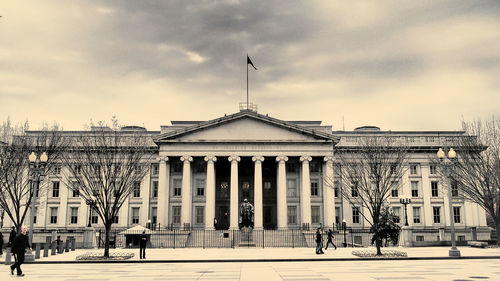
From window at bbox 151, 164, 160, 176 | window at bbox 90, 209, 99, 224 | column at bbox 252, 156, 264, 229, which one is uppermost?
window at bbox 151, 164, 160, 176

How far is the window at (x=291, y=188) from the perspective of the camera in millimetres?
58644

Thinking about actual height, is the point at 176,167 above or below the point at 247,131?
below

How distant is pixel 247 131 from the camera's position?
5538 cm

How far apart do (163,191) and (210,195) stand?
20.3ft

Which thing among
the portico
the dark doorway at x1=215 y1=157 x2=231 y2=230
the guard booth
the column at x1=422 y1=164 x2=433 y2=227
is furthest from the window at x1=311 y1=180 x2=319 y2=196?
the guard booth

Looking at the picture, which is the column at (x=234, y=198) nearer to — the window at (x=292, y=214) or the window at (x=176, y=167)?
the window at (x=292, y=214)

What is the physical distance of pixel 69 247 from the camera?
37.3 metres

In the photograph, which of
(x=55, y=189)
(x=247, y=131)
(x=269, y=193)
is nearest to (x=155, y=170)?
(x=55, y=189)

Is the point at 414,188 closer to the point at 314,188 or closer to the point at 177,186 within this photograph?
the point at 314,188

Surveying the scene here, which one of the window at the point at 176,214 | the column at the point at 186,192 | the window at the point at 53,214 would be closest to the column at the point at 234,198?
the column at the point at 186,192

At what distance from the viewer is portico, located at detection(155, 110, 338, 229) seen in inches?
2095

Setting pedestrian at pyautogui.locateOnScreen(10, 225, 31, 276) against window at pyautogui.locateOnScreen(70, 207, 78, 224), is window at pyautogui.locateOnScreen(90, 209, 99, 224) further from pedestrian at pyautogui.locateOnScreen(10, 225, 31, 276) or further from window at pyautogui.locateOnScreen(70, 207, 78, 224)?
pedestrian at pyautogui.locateOnScreen(10, 225, 31, 276)

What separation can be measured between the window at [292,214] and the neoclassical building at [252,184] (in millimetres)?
138

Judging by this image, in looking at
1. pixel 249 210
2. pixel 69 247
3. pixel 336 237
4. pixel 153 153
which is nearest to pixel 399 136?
pixel 336 237
